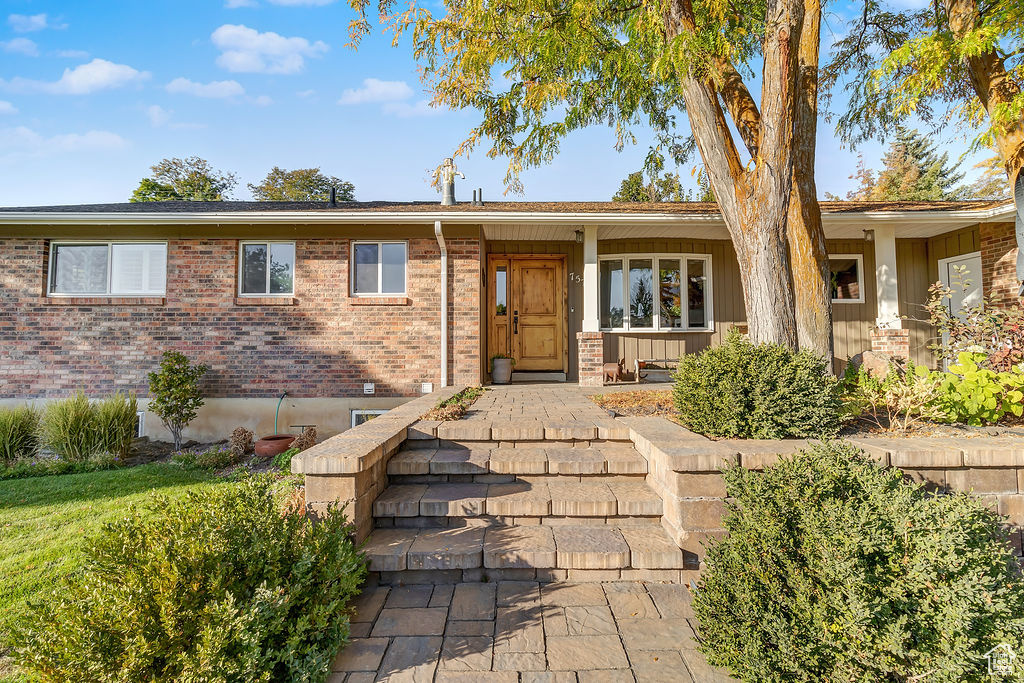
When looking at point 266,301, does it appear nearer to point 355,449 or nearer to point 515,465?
point 355,449

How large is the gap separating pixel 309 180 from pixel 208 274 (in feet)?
69.1

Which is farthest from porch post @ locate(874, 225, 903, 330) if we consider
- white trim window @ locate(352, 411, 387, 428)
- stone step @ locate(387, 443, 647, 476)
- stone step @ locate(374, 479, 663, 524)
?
white trim window @ locate(352, 411, 387, 428)

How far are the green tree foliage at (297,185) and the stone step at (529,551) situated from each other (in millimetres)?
25643

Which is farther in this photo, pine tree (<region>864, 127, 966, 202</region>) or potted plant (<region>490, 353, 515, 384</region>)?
pine tree (<region>864, 127, 966, 202</region>)

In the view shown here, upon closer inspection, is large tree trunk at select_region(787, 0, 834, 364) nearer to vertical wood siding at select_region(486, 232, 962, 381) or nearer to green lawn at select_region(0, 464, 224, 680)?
vertical wood siding at select_region(486, 232, 962, 381)

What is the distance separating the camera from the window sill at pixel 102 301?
6.89m

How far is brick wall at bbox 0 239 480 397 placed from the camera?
6863 millimetres

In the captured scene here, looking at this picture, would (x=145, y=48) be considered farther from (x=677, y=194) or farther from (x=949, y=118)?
(x=677, y=194)

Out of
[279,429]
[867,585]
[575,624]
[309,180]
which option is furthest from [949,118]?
[309,180]

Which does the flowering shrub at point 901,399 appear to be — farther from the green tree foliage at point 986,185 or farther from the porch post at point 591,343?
the green tree foliage at point 986,185

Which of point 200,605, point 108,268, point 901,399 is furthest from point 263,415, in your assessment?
Answer: point 901,399

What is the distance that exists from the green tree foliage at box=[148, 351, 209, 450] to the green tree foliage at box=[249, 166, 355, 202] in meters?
20.4

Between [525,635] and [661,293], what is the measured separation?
7.30 metres

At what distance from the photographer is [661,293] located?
8258mm
